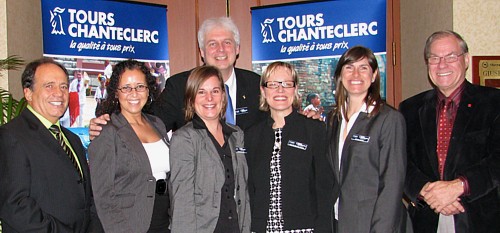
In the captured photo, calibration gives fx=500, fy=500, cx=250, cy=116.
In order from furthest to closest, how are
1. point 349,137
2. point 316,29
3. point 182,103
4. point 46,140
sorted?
point 316,29 → point 182,103 → point 349,137 → point 46,140

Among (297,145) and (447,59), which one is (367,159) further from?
(447,59)

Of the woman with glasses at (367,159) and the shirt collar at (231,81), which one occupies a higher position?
the shirt collar at (231,81)

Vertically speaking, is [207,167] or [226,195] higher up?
[207,167]

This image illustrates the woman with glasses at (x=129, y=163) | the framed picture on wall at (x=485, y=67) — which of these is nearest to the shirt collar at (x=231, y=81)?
the woman with glasses at (x=129, y=163)

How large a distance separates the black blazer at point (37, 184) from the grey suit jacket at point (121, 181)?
12 centimetres

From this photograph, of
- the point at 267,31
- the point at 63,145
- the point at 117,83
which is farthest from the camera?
the point at 267,31

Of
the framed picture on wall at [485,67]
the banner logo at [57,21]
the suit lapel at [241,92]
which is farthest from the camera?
the banner logo at [57,21]

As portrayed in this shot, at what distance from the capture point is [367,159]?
2883 millimetres

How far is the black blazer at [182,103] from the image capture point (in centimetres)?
370

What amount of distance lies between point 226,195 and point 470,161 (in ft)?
4.81

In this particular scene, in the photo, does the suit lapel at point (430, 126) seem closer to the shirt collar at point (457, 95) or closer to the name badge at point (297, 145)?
the shirt collar at point (457, 95)

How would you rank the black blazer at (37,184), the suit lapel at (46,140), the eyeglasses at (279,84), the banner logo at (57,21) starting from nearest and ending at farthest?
the black blazer at (37,184), the suit lapel at (46,140), the eyeglasses at (279,84), the banner logo at (57,21)

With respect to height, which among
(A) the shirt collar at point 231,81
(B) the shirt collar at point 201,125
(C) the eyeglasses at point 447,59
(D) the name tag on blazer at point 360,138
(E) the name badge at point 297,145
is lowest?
(E) the name badge at point 297,145

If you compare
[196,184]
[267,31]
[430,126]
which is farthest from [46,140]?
[267,31]
